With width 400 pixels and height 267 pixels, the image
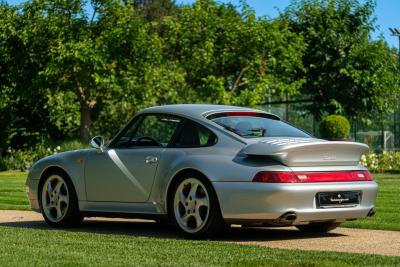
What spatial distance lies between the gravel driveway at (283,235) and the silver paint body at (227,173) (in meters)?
0.25

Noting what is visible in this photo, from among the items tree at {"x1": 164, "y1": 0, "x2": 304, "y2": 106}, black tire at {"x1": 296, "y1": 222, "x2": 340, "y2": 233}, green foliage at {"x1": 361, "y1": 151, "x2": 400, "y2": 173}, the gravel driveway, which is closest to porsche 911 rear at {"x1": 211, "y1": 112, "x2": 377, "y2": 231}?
the gravel driveway

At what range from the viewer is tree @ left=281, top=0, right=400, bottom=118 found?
39.4 m

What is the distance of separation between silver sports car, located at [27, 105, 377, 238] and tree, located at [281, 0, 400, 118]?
29.3m

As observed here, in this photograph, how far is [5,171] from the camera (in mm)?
34312

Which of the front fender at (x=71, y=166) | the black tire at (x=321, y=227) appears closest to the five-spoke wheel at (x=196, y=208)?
the black tire at (x=321, y=227)

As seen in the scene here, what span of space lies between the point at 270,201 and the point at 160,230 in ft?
6.65

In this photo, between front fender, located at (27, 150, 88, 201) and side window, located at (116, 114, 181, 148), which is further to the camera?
front fender, located at (27, 150, 88, 201)

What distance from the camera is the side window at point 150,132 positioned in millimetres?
10102

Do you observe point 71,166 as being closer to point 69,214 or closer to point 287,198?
point 69,214

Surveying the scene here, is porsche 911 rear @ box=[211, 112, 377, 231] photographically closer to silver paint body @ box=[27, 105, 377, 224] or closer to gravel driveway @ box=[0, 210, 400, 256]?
silver paint body @ box=[27, 105, 377, 224]

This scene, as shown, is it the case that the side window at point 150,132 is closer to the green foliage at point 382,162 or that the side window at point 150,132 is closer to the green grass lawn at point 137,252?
the green grass lawn at point 137,252

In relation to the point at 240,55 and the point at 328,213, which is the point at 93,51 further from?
the point at 328,213

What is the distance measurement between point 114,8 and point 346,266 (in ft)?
89.7

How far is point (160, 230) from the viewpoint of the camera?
10.4m
